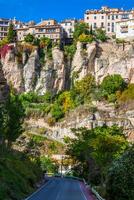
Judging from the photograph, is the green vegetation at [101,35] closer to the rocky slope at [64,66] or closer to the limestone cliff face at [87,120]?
the rocky slope at [64,66]

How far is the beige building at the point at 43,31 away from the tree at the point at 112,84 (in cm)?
2689

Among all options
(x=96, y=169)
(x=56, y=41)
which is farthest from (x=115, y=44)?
(x=96, y=169)

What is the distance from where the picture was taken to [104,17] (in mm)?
159750

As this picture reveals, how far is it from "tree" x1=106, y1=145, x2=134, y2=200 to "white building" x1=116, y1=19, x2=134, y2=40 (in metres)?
112

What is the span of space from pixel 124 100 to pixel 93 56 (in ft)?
63.1

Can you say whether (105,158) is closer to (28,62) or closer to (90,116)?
(90,116)

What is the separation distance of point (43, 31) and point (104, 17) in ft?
64.1

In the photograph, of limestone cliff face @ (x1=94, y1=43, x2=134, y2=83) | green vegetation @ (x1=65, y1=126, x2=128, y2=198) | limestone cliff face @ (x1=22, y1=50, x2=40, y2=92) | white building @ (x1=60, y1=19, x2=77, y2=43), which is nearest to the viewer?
green vegetation @ (x1=65, y1=126, x2=128, y2=198)

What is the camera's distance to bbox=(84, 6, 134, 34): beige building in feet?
518

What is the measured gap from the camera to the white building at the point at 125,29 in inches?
5799

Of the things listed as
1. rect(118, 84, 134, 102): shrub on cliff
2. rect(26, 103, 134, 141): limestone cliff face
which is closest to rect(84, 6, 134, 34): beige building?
rect(118, 84, 134, 102): shrub on cliff

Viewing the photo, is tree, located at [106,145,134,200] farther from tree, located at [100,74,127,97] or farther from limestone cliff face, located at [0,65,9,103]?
tree, located at [100,74,127,97]

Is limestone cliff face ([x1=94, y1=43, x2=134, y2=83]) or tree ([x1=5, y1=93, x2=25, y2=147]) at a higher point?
limestone cliff face ([x1=94, y1=43, x2=134, y2=83])

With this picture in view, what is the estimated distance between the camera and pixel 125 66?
13275 centimetres
